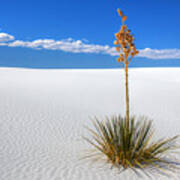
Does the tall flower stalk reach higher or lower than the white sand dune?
higher

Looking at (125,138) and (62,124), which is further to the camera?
(62,124)

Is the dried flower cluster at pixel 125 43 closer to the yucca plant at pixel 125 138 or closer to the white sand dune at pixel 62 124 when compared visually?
the yucca plant at pixel 125 138

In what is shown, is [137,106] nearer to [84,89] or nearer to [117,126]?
[84,89]

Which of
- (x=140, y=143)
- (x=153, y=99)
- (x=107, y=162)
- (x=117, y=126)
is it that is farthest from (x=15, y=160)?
(x=153, y=99)

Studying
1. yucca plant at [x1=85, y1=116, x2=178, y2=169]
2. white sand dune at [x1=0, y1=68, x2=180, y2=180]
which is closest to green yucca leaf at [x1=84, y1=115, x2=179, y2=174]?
yucca plant at [x1=85, y1=116, x2=178, y2=169]

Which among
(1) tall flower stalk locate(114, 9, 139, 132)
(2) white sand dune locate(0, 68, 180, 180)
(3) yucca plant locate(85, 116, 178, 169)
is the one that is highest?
(1) tall flower stalk locate(114, 9, 139, 132)

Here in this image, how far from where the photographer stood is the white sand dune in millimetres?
4855

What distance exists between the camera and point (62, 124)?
29.6 ft

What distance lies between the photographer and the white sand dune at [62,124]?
486 centimetres

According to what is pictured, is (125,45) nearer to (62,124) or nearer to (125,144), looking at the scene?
(125,144)

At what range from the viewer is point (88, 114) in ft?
36.5

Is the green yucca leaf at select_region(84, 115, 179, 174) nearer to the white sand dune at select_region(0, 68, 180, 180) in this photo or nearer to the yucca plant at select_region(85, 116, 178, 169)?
the yucca plant at select_region(85, 116, 178, 169)

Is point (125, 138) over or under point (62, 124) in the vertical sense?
over

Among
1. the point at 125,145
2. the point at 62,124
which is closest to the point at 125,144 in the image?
the point at 125,145
